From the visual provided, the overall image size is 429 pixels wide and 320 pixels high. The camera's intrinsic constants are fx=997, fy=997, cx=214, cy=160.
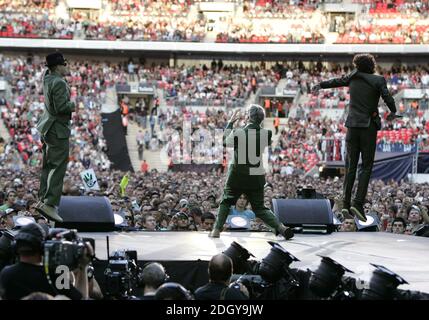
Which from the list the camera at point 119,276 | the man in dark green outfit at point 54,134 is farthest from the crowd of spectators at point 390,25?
the camera at point 119,276

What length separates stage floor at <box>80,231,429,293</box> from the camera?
9.73 metres

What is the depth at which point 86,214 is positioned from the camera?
12.8m

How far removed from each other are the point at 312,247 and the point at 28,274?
5.08 m

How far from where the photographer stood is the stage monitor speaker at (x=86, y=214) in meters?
12.6

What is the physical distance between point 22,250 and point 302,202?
22.7ft

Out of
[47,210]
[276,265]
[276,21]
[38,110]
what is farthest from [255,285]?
[276,21]

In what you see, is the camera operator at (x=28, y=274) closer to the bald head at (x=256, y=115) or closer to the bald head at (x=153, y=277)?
the bald head at (x=153, y=277)

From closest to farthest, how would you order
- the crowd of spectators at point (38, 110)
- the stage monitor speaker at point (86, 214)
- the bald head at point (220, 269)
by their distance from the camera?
1. the bald head at point (220, 269)
2. the stage monitor speaker at point (86, 214)
3. the crowd of spectators at point (38, 110)

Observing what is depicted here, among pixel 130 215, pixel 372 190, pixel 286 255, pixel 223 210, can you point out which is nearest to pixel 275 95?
pixel 372 190

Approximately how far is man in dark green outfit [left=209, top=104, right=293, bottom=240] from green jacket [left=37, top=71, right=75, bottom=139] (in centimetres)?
190

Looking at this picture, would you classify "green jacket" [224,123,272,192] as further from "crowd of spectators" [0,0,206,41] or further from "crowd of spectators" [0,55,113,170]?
"crowd of spectators" [0,0,206,41]

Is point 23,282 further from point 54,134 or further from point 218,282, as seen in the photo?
point 54,134

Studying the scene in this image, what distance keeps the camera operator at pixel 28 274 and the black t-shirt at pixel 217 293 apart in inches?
37.5
